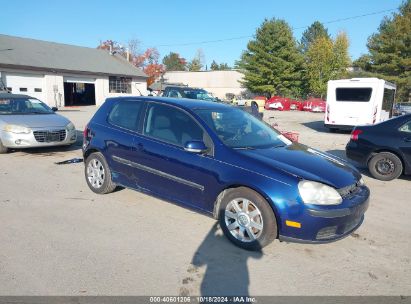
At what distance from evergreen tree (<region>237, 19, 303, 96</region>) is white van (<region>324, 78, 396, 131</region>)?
32.7 metres

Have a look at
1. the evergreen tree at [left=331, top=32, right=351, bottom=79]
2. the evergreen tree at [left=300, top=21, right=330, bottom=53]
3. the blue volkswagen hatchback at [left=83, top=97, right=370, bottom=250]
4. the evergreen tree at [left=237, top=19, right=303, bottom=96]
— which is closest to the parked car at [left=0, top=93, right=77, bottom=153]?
the blue volkswagen hatchback at [left=83, top=97, right=370, bottom=250]

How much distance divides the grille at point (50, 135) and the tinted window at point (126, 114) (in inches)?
160

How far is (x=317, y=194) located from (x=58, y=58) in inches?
1322

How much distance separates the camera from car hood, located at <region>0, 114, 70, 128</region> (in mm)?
8828

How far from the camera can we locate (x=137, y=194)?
5828 millimetres

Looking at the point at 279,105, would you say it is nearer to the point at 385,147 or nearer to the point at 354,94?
the point at 354,94

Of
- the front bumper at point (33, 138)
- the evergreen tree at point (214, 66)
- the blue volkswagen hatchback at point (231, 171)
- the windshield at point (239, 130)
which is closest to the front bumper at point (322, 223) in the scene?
the blue volkswagen hatchback at point (231, 171)

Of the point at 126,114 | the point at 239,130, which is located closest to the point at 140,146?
the point at 126,114

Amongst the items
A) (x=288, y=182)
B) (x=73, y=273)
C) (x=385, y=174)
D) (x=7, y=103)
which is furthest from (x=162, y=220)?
(x=7, y=103)

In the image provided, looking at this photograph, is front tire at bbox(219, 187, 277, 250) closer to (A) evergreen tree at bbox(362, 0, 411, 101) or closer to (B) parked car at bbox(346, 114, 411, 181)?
(B) parked car at bbox(346, 114, 411, 181)

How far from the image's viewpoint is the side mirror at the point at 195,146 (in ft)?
13.6

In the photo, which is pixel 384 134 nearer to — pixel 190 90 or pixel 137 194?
pixel 137 194

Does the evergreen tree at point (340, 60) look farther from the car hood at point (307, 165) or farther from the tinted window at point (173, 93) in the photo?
the car hood at point (307, 165)

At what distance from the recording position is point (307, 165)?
4.09 m
